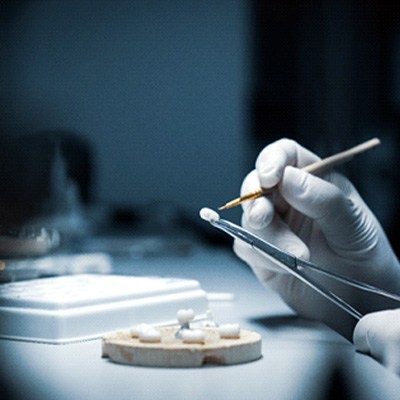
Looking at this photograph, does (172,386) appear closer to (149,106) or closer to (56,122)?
(56,122)

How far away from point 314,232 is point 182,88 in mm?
2068

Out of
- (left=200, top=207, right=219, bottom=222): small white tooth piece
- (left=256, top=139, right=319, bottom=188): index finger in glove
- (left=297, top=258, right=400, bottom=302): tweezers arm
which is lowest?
(left=297, top=258, right=400, bottom=302): tweezers arm

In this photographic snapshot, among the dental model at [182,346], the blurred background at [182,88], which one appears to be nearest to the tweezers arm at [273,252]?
the dental model at [182,346]

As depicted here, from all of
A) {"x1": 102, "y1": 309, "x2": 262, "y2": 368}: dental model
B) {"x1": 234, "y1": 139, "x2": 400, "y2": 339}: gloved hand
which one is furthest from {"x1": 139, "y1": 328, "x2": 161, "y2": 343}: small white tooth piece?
{"x1": 234, "y1": 139, "x2": 400, "y2": 339}: gloved hand

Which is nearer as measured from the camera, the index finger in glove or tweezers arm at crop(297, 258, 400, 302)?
tweezers arm at crop(297, 258, 400, 302)

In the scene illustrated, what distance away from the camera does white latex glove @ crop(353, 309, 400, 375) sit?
0.77 m

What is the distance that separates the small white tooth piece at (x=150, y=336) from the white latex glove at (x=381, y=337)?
0.20m

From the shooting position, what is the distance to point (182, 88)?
3137 mm

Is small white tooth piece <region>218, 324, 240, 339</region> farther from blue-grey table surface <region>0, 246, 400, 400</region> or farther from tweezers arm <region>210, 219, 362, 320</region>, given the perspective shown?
tweezers arm <region>210, 219, 362, 320</region>

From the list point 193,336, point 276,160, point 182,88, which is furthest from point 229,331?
point 182,88

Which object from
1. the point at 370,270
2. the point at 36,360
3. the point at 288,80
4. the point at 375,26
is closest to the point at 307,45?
the point at 288,80

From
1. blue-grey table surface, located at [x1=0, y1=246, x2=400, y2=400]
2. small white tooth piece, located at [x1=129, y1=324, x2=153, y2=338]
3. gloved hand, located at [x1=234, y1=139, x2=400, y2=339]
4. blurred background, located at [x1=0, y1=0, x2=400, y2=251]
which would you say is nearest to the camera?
blue-grey table surface, located at [x1=0, y1=246, x2=400, y2=400]

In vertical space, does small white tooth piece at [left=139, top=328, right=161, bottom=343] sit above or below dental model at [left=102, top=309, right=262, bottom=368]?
above

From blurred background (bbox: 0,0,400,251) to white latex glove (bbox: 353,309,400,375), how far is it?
58.1 inches
